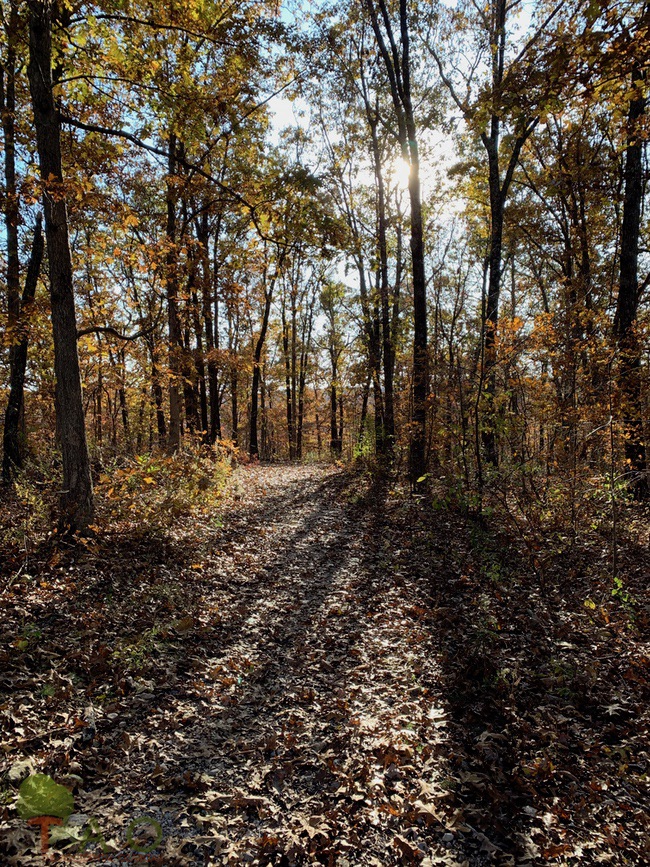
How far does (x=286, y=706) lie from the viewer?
4.13 m

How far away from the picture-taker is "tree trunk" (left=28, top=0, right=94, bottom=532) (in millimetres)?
6000

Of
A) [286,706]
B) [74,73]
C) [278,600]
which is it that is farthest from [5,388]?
[286,706]

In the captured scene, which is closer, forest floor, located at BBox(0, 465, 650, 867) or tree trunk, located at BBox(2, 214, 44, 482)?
forest floor, located at BBox(0, 465, 650, 867)

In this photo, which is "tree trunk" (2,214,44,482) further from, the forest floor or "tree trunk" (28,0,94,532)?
the forest floor

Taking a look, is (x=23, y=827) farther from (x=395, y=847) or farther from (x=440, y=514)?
(x=440, y=514)

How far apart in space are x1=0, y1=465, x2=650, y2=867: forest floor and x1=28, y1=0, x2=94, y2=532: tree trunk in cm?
82

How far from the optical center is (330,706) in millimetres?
4125

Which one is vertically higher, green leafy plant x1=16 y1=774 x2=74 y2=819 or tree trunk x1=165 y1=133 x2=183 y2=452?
tree trunk x1=165 y1=133 x2=183 y2=452

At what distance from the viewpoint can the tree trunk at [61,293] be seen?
600cm

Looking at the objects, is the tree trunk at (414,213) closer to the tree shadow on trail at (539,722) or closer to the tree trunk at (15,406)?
the tree shadow on trail at (539,722)

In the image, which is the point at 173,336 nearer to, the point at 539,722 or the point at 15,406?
the point at 15,406

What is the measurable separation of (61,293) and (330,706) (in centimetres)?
663

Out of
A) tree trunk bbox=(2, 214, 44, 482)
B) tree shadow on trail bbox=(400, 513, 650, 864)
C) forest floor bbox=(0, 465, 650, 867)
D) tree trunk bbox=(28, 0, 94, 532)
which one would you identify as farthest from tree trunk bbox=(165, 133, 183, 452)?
tree shadow on trail bbox=(400, 513, 650, 864)

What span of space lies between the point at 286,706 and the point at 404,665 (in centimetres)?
139
